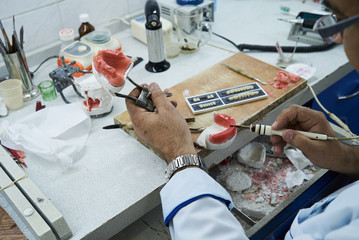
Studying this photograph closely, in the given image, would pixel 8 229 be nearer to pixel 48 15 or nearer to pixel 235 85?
pixel 235 85

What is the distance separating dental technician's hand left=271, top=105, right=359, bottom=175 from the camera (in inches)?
37.9

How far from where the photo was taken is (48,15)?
1619 mm

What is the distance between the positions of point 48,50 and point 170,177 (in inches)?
44.5

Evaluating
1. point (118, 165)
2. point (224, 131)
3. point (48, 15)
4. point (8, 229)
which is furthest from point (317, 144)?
point (48, 15)

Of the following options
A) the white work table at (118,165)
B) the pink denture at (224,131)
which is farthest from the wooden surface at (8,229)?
the pink denture at (224,131)

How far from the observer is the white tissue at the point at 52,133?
3.54ft

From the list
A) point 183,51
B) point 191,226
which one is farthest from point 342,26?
point 183,51

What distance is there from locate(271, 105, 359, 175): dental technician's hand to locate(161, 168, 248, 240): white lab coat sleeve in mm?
298

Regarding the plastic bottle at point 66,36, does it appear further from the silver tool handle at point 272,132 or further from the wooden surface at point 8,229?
the silver tool handle at point 272,132

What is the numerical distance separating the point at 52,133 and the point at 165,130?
18.0 inches

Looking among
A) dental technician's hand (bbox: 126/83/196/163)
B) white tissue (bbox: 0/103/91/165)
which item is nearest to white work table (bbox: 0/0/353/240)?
white tissue (bbox: 0/103/91/165)

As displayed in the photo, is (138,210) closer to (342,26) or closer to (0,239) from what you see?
(0,239)

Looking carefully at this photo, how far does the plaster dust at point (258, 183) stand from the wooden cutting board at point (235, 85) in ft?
0.68

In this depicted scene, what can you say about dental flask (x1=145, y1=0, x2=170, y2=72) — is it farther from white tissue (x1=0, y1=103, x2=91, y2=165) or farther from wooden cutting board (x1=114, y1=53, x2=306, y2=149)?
white tissue (x1=0, y1=103, x2=91, y2=165)
